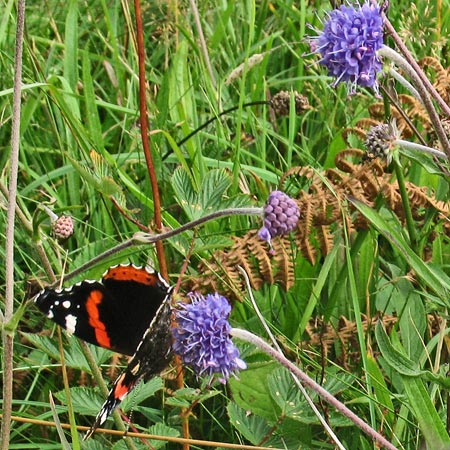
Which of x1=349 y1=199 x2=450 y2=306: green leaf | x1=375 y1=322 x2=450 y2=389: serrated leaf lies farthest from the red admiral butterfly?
x1=349 y1=199 x2=450 y2=306: green leaf

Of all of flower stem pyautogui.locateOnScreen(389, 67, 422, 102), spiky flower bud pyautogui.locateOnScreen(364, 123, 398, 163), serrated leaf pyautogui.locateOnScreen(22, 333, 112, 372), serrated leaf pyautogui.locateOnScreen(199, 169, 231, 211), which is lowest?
serrated leaf pyautogui.locateOnScreen(22, 333, 112, 372)

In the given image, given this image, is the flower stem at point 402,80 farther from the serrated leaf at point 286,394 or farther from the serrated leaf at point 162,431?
the serrated leaf at point 162,431

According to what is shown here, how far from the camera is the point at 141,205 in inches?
112

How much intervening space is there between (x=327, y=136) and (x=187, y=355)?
168 centimetres

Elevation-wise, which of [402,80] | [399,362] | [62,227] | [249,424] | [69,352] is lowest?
[249,424]

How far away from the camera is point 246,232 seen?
8.46 ft

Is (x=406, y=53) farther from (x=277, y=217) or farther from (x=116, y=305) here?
(x=116, y=305)

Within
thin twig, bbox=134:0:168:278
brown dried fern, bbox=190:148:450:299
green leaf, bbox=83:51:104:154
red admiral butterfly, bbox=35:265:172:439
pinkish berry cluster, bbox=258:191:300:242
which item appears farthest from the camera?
green leaf, bbox=83:51:104:154

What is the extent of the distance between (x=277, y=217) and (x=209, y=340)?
0.28 metres

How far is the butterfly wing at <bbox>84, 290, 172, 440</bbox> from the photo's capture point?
162cm

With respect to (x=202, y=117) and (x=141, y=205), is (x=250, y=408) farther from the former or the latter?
(x=202, y=117)

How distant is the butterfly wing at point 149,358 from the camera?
5.33 ft

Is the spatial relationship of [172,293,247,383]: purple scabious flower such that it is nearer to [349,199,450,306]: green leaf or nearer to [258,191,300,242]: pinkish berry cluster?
[258,191,300,242]: pinkish berry cluster

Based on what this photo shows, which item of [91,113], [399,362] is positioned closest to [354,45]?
[399,362]
